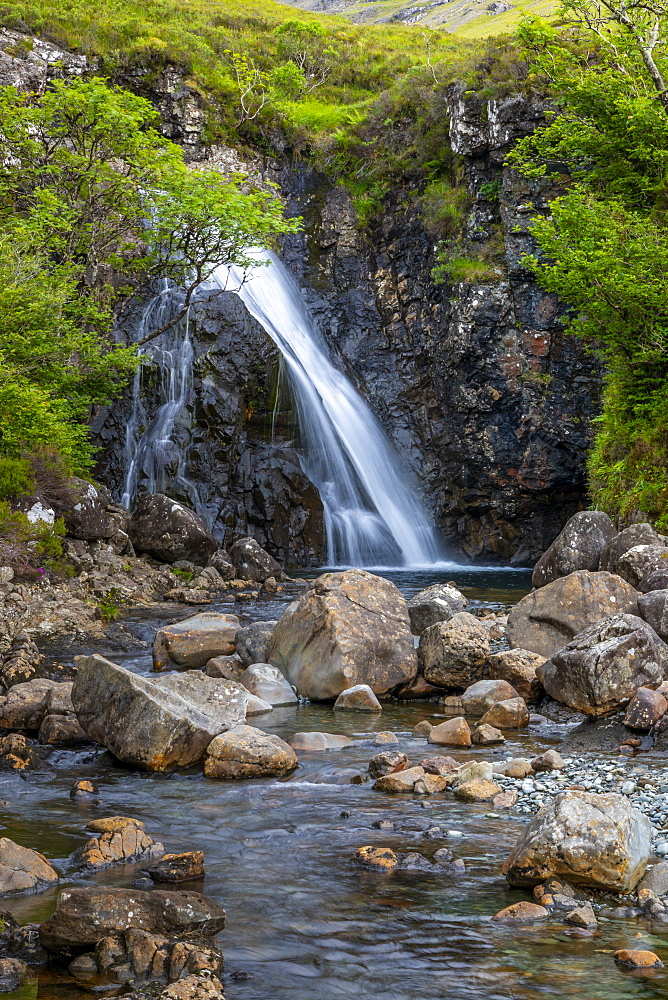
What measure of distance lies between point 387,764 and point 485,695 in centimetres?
255

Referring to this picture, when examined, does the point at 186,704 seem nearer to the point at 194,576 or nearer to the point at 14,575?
the point at 14,575

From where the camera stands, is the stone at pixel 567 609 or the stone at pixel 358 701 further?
the stone at pixel 567 609

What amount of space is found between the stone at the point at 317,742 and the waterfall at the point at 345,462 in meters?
16.2

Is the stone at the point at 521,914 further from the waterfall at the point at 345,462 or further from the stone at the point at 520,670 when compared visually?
the waterfall at the point at 345,462

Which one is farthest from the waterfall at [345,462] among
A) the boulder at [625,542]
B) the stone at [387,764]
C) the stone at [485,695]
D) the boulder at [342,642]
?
the stone at [387,764]

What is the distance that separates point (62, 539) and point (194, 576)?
11.0 feet

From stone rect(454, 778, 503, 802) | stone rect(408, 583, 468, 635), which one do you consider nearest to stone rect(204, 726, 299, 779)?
stone rect(454, 778, 503, 802)

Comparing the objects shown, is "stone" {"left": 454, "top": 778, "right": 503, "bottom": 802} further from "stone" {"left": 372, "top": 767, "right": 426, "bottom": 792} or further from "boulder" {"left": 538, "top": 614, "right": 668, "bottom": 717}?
"boulder" {"left": 538, "top": 614, "right": 668, "bottom": 717}

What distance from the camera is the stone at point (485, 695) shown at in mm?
9453

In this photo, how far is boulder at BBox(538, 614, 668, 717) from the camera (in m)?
8.54

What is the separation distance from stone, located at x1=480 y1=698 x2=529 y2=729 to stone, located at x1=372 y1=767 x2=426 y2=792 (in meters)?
2.04

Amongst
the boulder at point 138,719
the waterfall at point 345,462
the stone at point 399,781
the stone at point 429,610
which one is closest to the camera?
the stone at point 399,781

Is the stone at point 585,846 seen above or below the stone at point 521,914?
above

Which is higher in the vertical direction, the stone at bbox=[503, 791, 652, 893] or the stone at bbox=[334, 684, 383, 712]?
the stone at bbox=[503, 791, 652, 893]
